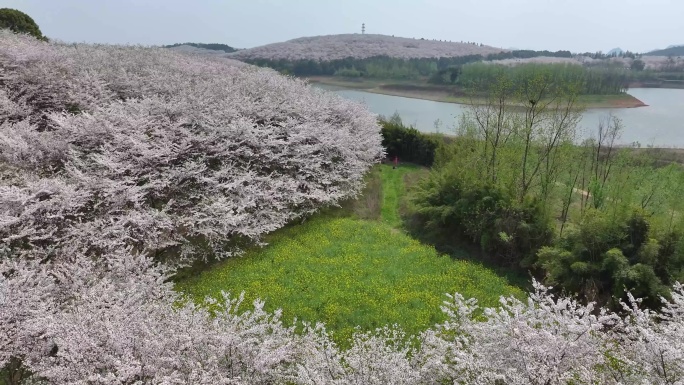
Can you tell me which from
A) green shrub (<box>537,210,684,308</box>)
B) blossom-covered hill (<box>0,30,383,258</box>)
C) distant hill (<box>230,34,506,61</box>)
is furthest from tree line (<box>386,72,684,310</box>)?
distant hill (<box>230,34,506,61</box>)

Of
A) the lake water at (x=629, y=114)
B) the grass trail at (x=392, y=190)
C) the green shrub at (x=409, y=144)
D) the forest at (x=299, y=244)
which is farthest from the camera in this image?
the lake water at (x=629, y=114)

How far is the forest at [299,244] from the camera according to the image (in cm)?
680

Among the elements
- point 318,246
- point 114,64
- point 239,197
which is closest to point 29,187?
point 239,197

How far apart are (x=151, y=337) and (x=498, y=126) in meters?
16.0

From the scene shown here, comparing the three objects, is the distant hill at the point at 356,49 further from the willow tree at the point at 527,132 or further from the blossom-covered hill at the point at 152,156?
the willow tree at the point at 527,132

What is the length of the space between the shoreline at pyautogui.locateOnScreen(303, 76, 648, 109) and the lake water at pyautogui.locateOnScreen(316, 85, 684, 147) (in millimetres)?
1357

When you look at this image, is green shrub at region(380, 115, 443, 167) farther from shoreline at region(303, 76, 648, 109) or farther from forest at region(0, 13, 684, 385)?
shoreline at region(303, 76, 648, 109)

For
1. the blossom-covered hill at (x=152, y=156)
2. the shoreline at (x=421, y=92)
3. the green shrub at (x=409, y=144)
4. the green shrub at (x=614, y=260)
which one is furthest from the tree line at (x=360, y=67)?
the green shrub at (x=614, y=260)

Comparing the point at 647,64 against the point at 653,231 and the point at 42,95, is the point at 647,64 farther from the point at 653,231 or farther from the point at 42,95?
the point at 42,95

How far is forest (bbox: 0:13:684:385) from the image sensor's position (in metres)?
6.80

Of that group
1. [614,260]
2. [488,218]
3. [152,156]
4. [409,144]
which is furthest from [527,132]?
[152,156]

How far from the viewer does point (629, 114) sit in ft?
159

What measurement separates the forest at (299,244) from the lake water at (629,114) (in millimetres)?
10665

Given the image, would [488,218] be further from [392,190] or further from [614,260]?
[392,190]
